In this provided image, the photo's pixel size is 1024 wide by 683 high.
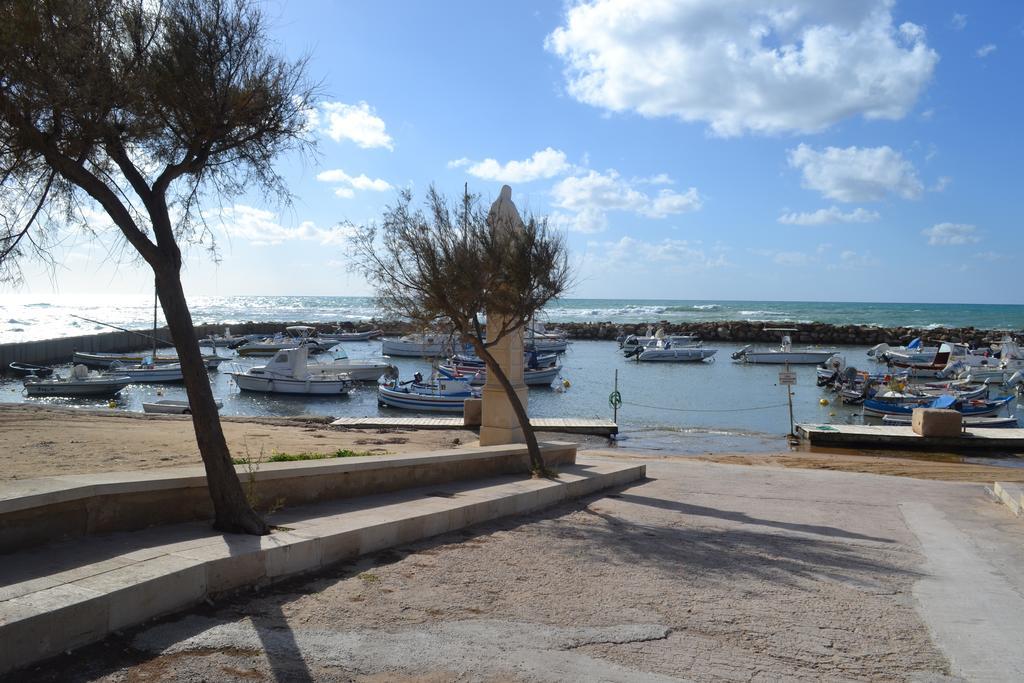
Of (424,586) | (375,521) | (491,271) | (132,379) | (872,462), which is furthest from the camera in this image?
(132,379)

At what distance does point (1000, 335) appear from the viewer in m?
81.6

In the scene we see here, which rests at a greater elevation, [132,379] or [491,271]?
[491,271]

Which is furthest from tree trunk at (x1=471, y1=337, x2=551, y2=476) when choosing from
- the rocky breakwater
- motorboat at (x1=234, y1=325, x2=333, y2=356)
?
the rocky breakwater

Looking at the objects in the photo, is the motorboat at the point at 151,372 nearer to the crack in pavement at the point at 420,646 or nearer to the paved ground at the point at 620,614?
the paved ground at the point at 620,614

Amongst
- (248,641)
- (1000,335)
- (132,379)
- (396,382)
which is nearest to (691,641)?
(248,641)

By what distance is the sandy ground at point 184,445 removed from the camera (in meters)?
10.9

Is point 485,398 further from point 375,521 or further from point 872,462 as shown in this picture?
point 872,462

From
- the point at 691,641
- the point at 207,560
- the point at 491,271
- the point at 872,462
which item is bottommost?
the point at 872,462

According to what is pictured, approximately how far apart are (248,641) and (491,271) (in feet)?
26.2

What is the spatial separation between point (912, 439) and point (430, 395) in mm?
21287

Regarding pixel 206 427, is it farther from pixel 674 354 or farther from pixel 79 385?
pixel 674 354

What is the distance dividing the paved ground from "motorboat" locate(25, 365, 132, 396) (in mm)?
38451

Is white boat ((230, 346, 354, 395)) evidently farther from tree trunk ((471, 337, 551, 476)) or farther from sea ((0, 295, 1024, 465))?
tree trunk ((471, 337, 551, 476))

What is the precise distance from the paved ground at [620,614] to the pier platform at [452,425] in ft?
45.2
